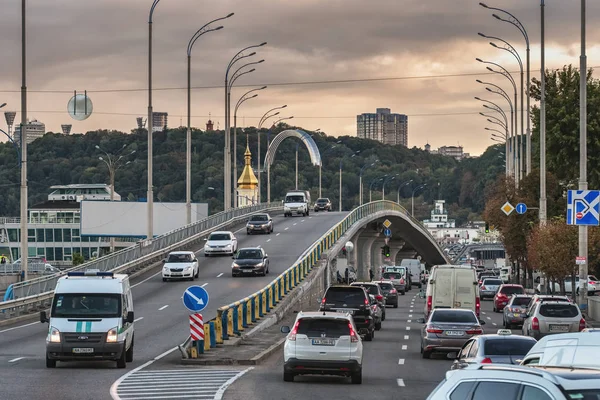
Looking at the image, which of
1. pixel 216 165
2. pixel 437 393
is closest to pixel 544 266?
pixel 437 393

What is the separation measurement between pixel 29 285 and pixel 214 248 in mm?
24670

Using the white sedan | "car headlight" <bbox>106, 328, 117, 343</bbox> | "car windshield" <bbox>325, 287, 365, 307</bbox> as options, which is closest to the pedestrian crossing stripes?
"car headlight" <bbox>106, 328, 117, 343</bbox>

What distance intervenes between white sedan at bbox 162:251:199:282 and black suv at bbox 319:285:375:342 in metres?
19.6

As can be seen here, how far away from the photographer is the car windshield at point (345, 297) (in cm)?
3972

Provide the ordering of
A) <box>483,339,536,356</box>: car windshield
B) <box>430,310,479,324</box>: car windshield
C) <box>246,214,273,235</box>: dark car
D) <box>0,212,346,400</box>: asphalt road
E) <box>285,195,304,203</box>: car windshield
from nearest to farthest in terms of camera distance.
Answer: <box>483,339,536,356</box>: car windshield → <box>0,212,346,400</box>: asphalt road → <box>430,310,479,324</box>: car windshield → <box>246,214,273,235</box>: dark car → <box>285,195,304,203</box>: car windshield

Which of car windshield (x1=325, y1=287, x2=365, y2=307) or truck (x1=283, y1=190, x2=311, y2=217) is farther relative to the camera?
truck (x1=283, y1=190, x2=311, y2=217)

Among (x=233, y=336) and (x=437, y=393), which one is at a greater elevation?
(x=437, y=393)

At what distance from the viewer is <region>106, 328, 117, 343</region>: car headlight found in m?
27.9

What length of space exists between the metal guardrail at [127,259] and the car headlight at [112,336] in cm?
1688

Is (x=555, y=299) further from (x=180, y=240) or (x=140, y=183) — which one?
(x=140, y=183)

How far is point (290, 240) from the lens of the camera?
79938 mm

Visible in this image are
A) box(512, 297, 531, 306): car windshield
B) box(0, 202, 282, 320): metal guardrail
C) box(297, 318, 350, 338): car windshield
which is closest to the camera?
box(297, 318, 350, 338): car windshield

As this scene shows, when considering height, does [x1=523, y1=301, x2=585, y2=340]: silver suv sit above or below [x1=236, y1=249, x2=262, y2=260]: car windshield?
below

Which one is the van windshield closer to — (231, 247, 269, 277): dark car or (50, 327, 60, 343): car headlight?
(50, 327, 60, 343): car headlight
